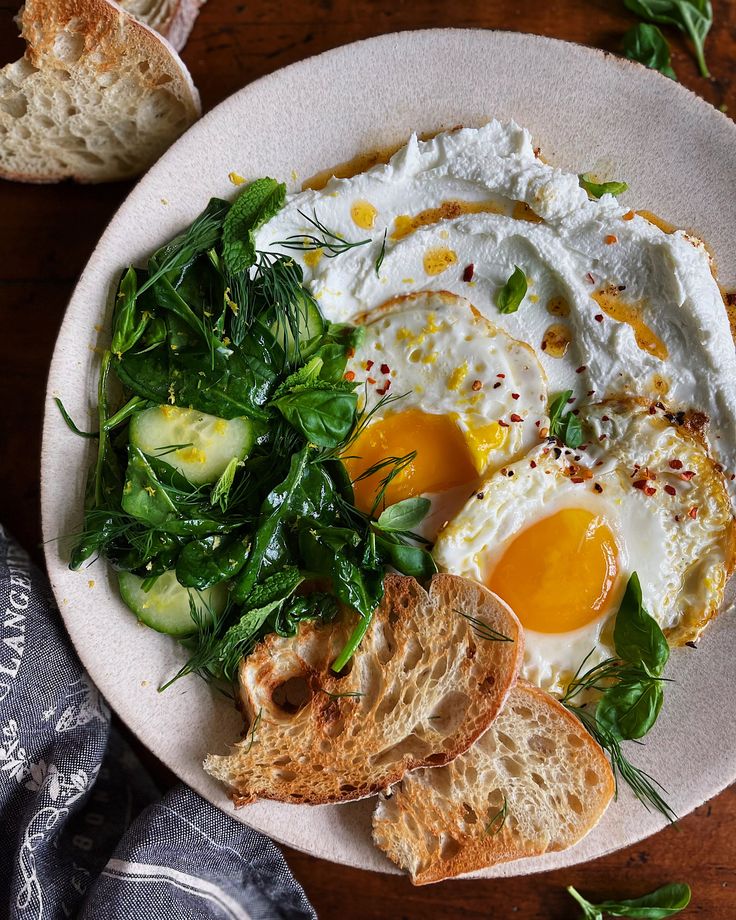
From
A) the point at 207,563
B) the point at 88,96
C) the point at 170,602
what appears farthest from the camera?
the point at 88,96

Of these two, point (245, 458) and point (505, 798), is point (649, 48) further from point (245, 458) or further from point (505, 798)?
point (505, 798)

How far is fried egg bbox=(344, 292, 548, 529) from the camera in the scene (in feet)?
8.16

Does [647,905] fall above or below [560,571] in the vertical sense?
below

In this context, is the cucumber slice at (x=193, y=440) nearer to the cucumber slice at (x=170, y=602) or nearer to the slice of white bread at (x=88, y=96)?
the cucumber slice at (x=170, y=602)

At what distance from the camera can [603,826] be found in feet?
8.45

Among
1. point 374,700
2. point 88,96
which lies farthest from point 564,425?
point 88,96

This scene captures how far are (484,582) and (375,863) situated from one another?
→ 100 centimetres

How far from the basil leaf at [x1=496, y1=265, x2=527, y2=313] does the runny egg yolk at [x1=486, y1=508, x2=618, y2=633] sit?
674 millimetres

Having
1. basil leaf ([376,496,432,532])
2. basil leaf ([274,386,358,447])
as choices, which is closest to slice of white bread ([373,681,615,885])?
basil leaf ([376,496,432,532])

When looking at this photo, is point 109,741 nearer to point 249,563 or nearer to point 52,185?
point 249,563

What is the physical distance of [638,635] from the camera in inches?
95.9

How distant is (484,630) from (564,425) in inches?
27.6

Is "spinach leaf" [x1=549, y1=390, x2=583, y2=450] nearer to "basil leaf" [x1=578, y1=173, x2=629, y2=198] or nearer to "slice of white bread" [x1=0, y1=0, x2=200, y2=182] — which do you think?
"basil leaf" [x1=578, y1=173, x2=629, y2=198]

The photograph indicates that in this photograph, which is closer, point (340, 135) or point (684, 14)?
point (340, 135)
